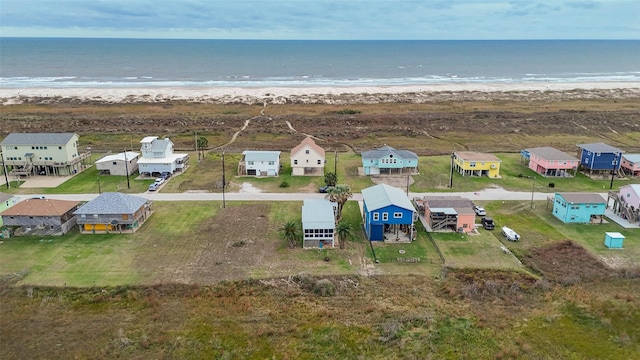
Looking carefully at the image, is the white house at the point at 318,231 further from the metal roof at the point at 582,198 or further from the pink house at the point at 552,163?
the pink house at the point at 552,163

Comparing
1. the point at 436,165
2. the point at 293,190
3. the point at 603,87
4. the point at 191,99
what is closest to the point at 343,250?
the point at 293,190

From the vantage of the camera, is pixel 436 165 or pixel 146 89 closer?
pixel 436 165

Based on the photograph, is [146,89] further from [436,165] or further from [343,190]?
[343,190]

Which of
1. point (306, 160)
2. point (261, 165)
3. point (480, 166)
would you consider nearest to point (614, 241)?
point (480, 166)

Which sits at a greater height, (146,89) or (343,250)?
(146,89)

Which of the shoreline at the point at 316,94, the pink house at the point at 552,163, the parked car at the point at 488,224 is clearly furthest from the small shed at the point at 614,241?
the shoreline at the point at 316,94

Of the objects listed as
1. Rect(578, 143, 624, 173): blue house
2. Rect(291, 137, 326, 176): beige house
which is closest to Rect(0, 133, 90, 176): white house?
Rect(291, 137, 326, 176): beige house
